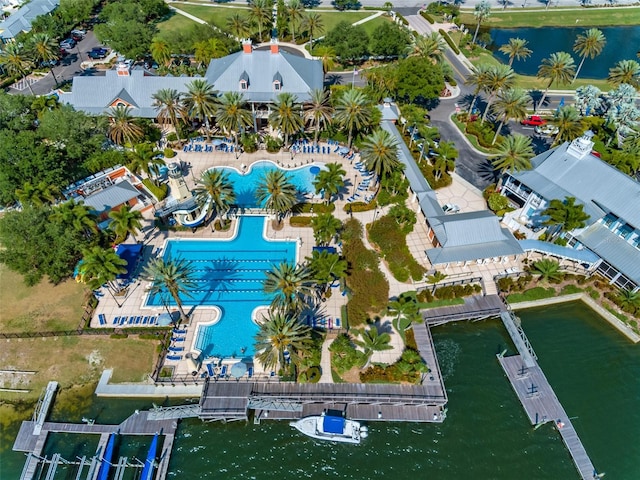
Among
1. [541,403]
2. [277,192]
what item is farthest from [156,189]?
[541,403]

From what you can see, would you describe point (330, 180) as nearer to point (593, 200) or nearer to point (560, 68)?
point (593, 200)

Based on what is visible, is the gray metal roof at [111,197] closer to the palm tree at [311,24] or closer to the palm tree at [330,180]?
the palm tree at [330,180]

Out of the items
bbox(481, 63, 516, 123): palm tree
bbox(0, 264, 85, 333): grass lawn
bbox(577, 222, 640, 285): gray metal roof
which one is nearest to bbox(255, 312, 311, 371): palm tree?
bbox(0, 264, 85, 333): grass lawn

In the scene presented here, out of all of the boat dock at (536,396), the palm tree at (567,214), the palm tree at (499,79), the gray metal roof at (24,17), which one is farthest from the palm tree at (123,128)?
the palm tree at (567,214)

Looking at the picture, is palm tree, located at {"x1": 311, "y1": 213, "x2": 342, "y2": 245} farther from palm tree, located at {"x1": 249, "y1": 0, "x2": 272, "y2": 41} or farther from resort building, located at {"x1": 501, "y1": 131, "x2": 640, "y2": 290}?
palm tree, located at {"x1": 249, "y1": 0, "x2": 272, "y2": 41}

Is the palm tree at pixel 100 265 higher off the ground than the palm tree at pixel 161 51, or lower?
lower

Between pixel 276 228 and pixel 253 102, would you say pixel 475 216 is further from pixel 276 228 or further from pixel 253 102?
pixel 253 102

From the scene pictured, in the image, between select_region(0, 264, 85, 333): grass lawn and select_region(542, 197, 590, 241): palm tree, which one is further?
select_region(542, 197, 590, 241): palm tree

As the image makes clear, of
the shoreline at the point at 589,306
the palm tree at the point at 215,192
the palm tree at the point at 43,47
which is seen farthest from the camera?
the palm tree at the point at 43,47
